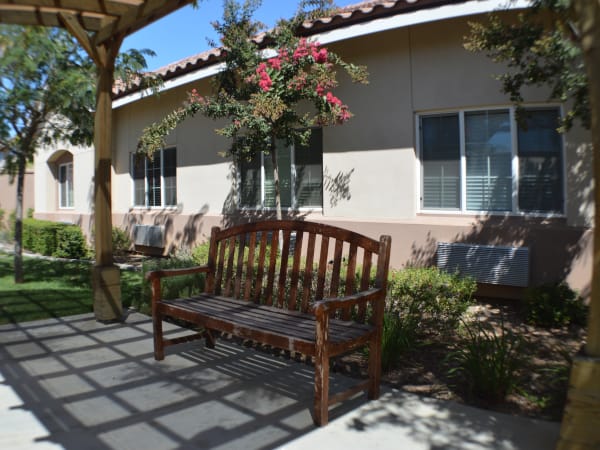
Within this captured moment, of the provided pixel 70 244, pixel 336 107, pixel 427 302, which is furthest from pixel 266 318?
pixel 70 244

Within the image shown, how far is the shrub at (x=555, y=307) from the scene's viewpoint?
5.38m

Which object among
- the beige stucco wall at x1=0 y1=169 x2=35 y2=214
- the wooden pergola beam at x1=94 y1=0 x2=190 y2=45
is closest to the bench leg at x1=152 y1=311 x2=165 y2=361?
the wooden pergola beam at x1=94 y1=0 x2=190 y2=45

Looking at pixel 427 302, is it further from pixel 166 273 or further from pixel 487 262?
pixel 166 273

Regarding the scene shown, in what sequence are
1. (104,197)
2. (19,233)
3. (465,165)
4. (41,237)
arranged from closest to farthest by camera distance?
1. (104,197)
2. (465,165)
3. (19,233)
4. (41,237)

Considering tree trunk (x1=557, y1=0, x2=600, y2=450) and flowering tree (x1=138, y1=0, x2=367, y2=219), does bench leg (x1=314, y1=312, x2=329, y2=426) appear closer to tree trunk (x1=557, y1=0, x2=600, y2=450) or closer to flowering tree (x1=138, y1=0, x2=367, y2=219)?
tree trunk (x1=557, y1=0, x2=600, y2=450)

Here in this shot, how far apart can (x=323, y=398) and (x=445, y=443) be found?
77 cm

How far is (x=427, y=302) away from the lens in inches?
193

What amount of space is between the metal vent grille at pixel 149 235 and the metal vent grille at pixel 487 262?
716 cm

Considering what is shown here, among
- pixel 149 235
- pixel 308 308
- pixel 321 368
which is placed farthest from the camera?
pixel 149 235

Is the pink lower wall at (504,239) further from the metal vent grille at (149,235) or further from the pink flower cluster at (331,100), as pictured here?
the metal vent grille at (149,235)

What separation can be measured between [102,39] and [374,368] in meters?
4.57

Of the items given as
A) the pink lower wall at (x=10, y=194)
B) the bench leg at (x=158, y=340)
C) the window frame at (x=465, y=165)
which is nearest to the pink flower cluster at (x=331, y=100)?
the window frame at (x=465, y=165)

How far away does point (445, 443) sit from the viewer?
9.49 feet

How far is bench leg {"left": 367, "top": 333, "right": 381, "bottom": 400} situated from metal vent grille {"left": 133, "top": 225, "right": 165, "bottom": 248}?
8.95 meters
